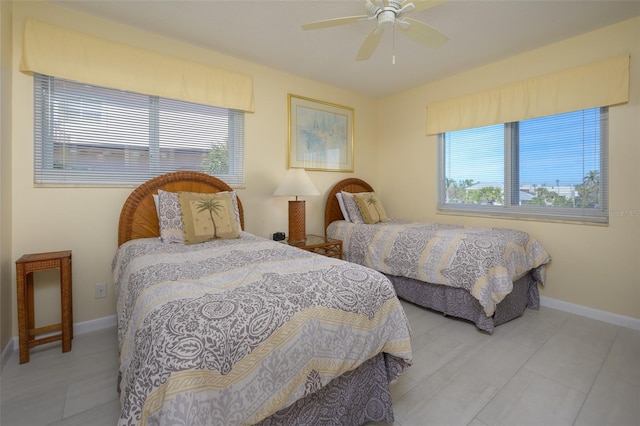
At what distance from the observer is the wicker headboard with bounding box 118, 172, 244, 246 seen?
7.99 feet

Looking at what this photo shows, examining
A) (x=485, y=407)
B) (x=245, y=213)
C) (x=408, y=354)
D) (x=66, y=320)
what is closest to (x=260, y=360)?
(x=408, y=354)

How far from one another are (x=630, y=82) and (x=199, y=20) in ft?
11.7

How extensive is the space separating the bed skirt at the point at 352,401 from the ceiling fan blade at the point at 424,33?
1.99 metres

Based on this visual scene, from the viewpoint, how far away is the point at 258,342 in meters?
0.96

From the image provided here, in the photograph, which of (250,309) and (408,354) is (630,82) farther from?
(250,309)

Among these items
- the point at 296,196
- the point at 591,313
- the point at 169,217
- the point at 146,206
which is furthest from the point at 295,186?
the point at 591,313

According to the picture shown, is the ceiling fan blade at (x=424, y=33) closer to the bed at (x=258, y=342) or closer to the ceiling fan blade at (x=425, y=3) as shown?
the ceiling fan blade at (x=425, y=3)

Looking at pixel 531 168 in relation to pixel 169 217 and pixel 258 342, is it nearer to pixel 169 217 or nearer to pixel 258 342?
pixel 258 342

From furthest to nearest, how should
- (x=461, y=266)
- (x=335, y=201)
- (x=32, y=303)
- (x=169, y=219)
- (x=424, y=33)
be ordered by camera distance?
(x=335, y=201) < (x=461, y=266) < (x=169, y=219) < (x=32, y=303) < (x=424, y=33)

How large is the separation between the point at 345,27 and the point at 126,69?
184cm

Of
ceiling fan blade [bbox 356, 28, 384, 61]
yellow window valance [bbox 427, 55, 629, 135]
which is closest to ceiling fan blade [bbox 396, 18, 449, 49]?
ceiling fan blade [bbox 356, 28, 384, 61]

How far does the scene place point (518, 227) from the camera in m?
3.13

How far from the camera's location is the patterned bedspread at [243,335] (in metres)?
0.82

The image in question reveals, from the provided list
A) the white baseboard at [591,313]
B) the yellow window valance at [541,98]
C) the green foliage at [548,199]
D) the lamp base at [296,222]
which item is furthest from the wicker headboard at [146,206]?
the white baseboard at [591,313]
